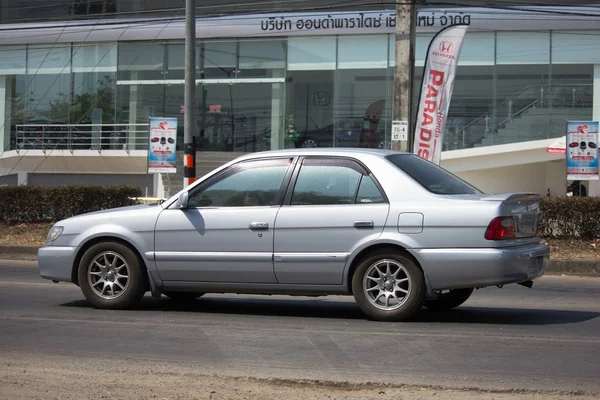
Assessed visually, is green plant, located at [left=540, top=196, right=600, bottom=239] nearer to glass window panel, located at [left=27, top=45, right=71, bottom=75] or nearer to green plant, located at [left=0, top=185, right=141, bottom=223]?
green plant, located at [left=0, top=185, right=141, bottom=223]

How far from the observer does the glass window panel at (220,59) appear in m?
32.5

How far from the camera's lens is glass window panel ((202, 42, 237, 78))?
32.5 metres

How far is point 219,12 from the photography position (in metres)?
32.0

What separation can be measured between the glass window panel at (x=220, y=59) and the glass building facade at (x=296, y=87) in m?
0.04

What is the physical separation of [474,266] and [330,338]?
147 centimetres

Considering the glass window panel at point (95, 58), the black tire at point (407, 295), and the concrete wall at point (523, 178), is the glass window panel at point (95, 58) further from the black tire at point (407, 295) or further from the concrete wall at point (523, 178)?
the black tire at point (407, 295)

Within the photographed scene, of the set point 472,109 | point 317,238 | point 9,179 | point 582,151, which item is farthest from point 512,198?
point 9,179

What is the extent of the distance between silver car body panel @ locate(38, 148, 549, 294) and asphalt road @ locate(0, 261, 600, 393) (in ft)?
1.49

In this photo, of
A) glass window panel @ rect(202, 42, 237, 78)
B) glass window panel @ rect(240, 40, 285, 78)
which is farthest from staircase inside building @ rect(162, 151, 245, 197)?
glass window panel @ rect(240, 40, 285, 78)

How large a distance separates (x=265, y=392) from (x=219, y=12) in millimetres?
27657

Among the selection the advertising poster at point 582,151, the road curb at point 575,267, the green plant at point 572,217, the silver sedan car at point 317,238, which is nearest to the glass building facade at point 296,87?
the advertising poster at point 582,151

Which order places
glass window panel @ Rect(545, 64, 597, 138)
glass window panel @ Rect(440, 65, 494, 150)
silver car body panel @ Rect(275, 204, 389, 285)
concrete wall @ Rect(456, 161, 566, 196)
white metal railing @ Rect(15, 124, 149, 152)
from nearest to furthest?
1. silver car body panel @ Rect(275, 204, 389, 285)
2. glass window panel @ Rect(545, 64, 597, 138)
3. glass window panel @ Rect(440, 65, 494, 150)
4. concrete wall @ Rect(456, 161, 566, 196)
5. white metal railing @ Rect(15, 124, 149, 152)

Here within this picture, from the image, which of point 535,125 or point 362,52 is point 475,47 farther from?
point 362,52

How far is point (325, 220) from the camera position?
8.28 metres
